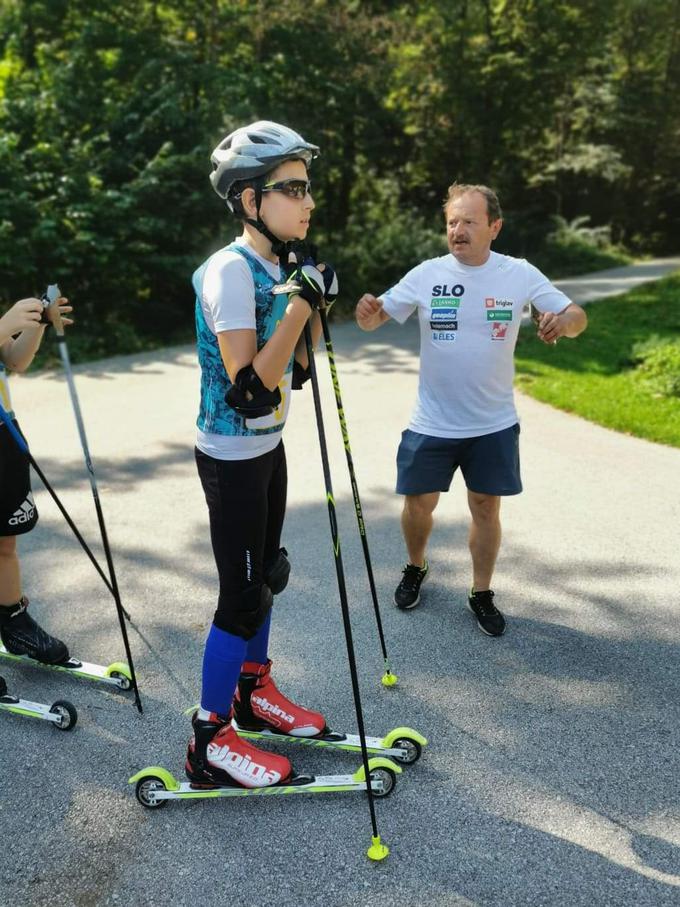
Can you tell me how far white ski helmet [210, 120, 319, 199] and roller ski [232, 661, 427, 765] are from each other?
191cm

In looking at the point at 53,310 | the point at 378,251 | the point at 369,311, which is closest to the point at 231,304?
the point at 53,310

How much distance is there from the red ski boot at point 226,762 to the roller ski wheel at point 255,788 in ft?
0.07

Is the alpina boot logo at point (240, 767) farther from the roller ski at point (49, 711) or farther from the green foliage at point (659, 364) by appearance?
the green foliage at point (659, 364)

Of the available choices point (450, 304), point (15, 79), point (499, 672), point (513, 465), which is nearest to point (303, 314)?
point (450, 304)

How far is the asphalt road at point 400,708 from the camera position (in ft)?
7.89

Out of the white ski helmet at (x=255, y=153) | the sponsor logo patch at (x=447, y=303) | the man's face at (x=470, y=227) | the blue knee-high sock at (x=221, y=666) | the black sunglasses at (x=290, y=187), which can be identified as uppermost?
the white ski helmet at (x=255, y=153)

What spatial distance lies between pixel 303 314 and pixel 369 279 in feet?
42.1

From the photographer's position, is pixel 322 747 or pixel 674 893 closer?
pixel 674 893

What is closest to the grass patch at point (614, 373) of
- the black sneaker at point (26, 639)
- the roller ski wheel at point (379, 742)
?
the roller ski wheel at point (379, 742)

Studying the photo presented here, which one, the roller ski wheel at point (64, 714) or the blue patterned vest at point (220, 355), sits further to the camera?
the roller ski wheel at point (64, 714)

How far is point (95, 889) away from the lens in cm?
237

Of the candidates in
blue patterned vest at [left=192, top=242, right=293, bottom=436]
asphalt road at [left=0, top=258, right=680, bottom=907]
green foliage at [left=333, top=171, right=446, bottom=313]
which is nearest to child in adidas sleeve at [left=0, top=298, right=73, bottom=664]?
asphalt road at [left=0, top=258, right=680, bottom=907]

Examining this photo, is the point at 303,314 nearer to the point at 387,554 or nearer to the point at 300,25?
the point at 387,554

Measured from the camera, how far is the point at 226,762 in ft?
9.00
